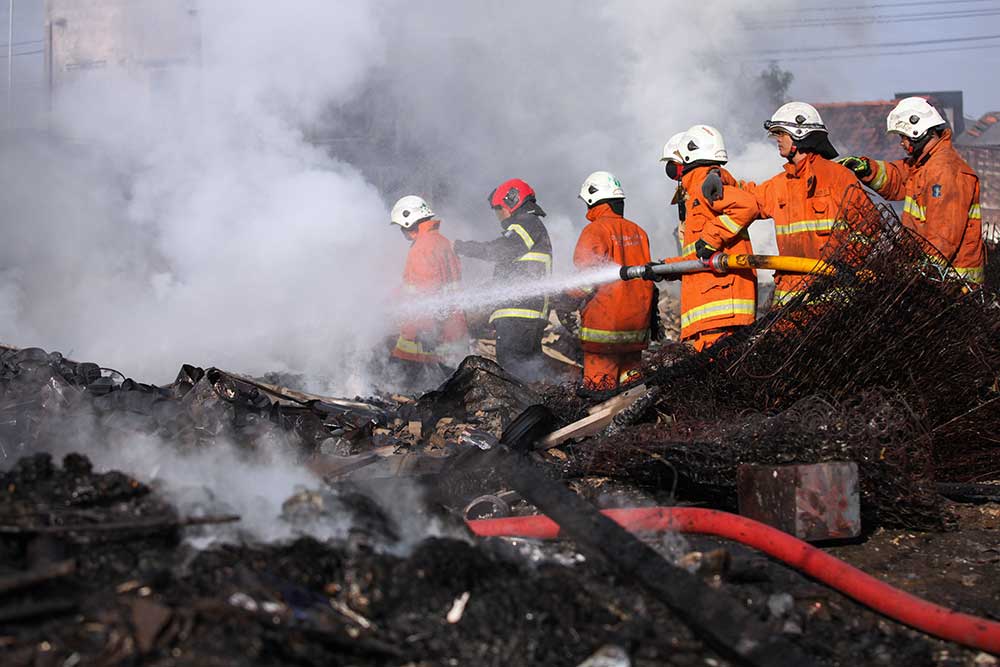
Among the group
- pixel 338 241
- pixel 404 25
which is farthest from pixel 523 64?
pixel 338 241

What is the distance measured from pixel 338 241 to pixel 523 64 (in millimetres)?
8605

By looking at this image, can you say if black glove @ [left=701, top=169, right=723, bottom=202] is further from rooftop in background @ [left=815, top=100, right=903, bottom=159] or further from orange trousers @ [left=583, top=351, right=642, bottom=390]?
rooftop in background @ [left=815, top=100, right=903, bottom=159]

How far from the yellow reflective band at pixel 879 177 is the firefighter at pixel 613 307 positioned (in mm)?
1771

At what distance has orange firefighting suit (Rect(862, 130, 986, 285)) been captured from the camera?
5922 millimetres

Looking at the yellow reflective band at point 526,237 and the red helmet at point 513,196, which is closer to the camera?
the yellow reflective band at point 526,237

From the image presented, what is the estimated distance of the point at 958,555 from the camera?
13.5ft

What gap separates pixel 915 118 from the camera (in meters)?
6.33

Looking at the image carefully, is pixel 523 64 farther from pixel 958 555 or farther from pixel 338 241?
pixel 958 555

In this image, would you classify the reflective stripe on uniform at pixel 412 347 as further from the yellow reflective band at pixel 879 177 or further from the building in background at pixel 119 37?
the building in background at pixel 119 37

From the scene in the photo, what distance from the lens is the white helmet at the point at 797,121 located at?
625 centimetres

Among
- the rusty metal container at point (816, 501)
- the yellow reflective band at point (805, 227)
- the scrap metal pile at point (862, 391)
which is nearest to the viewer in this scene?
the rusty metal container at point (816, 501)

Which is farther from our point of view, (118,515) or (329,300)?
(329,300)

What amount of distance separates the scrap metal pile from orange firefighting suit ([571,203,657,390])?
2.26 metres

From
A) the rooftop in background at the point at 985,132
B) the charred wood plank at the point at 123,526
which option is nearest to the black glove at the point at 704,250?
the charred wood plank at the point at 123,526
